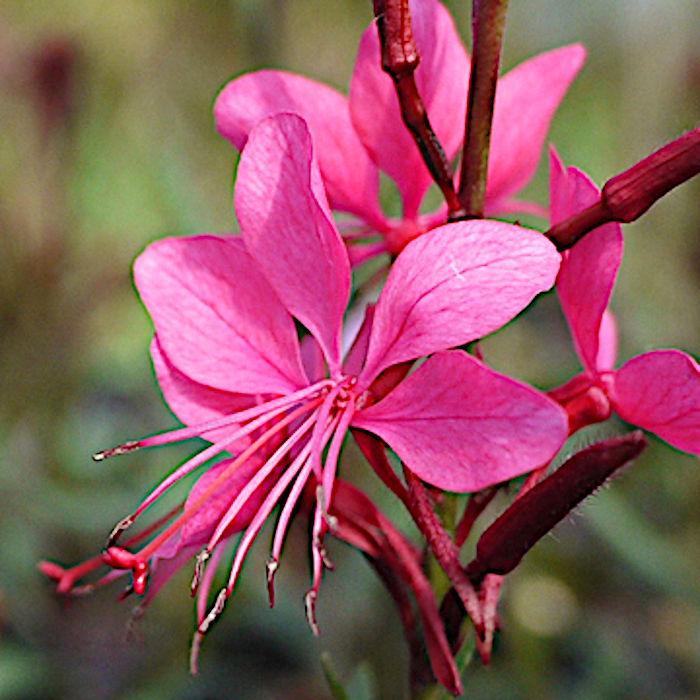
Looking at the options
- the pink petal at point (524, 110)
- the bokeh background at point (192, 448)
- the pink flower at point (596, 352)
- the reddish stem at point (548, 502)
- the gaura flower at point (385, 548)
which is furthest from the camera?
the bokeh background at point (192, 448)

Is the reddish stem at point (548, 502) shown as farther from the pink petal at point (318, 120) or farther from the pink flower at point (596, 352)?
the pink petal at point (318, 120)

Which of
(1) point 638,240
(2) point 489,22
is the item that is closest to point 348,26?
(1) point 638,240

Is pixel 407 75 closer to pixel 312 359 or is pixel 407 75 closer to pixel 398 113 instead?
pixel 398 113

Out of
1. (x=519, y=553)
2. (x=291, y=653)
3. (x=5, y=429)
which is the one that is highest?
(x=519, y=553)

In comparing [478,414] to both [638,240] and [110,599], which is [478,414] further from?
[638,240]

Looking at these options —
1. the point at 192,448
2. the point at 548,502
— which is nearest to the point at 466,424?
the point at 548,502

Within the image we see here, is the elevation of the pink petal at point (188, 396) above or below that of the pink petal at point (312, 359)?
above

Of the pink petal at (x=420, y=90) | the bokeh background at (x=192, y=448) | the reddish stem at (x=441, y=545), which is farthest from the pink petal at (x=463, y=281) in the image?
the bokeh background at (x=192, y=448)
